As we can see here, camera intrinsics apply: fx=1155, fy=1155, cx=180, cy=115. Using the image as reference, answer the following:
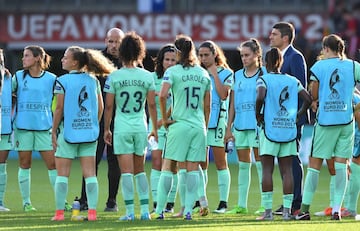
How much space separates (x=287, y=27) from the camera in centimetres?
1400

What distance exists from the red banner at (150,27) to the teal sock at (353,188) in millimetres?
16485

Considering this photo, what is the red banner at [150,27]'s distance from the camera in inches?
1207

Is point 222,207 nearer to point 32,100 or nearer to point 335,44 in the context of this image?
point 335,44

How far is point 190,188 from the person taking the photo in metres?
12.9

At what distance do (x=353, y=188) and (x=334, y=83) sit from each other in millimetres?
1481

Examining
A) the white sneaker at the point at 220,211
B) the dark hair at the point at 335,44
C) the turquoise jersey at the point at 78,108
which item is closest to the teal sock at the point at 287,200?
the white sneaker at the point at 220,211

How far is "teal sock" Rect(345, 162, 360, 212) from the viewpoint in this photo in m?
14.0

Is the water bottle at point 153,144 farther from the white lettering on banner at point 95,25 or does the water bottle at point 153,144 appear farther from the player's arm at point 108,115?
the white lettering on banner at point 95,25

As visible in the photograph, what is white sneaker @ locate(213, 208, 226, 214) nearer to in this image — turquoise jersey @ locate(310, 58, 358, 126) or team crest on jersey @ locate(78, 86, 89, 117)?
turquoise jersey @ locate(310, 58, 358, 126)

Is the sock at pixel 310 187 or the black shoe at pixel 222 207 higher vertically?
the sock at pixel 310 187

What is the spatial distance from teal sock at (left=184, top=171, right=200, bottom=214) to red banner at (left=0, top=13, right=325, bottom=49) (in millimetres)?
17699

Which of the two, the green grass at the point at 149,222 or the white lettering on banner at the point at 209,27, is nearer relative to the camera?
the green grass at the point at 149,222

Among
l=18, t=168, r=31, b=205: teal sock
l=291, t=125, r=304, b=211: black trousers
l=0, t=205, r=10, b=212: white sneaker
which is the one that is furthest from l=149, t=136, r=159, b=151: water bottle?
l=0, t=205, r=10, b=212: white sneaker

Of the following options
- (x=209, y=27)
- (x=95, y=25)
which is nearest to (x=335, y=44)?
(x=209, y=27)
